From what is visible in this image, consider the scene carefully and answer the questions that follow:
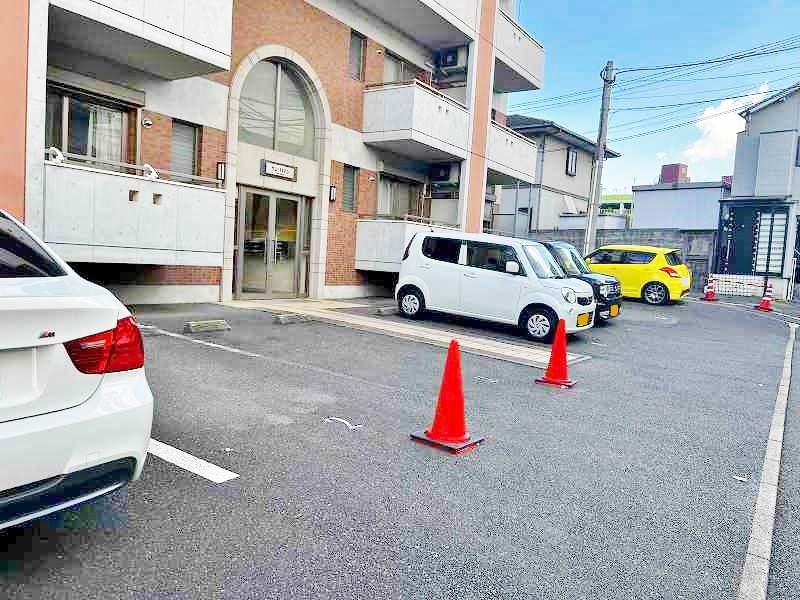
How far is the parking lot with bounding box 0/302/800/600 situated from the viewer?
2.73m

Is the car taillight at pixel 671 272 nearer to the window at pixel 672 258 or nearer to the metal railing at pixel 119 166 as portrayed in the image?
the window at pixel 672 258

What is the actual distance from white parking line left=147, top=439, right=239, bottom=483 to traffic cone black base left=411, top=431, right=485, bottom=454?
1.47 m

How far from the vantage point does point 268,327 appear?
383 inches

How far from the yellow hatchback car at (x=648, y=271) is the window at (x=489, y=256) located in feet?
29.5

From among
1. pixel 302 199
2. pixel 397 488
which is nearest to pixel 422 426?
pixel 397 488

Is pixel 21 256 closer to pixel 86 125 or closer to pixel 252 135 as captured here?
pixel 86 125

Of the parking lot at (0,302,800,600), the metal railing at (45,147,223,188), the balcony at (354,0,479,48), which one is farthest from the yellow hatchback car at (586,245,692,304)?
the metal railing at (45,147,223,188)

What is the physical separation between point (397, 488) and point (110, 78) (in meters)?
9.29

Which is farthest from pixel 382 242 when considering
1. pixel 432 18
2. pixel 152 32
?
pixel 152 32

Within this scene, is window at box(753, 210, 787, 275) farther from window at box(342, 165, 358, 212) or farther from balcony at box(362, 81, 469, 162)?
window at box(342, 165, 358, 212)

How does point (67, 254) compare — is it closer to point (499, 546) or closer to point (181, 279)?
point (181, 279)

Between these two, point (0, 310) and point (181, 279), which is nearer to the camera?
point (0, 310)

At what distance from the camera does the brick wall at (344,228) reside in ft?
49.9

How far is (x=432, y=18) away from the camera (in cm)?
1599
